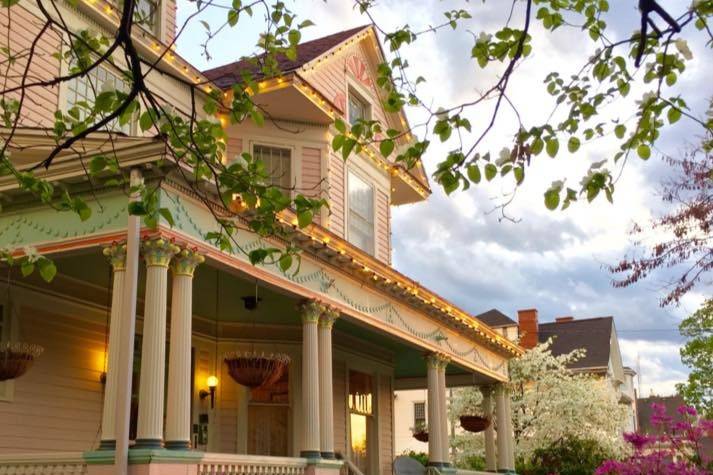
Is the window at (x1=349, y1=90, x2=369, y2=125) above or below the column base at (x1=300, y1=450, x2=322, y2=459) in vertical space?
above

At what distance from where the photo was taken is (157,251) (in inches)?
434

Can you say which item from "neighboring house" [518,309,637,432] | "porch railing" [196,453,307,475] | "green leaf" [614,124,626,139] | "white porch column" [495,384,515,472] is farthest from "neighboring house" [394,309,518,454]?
"green leaf" [614,124,626,139]

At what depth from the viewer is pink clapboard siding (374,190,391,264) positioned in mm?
20359

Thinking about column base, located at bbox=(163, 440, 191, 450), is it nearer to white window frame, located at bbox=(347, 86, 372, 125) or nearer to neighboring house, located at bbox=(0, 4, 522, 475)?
neighboring house, located at bbox=(0, 4, 522, 475)

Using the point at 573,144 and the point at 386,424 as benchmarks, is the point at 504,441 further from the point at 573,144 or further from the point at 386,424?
the point at 573,144

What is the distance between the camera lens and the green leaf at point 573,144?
5.80 meters

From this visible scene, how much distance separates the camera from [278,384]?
1838cm

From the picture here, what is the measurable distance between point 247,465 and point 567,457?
→ 23240 millimetres

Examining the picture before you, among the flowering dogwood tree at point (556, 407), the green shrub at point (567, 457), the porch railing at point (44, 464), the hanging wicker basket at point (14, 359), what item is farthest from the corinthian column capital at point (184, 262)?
the flowering dogwood tree at point (556, 407)

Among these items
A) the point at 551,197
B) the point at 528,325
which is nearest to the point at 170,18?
the point at 551,197

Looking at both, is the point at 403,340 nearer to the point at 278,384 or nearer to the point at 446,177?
the point at 278,384

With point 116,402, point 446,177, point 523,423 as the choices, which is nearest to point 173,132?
point 446,177

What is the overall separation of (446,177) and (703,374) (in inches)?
1215

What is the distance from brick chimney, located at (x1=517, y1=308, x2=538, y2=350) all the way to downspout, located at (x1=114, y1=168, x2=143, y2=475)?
1545 inches
